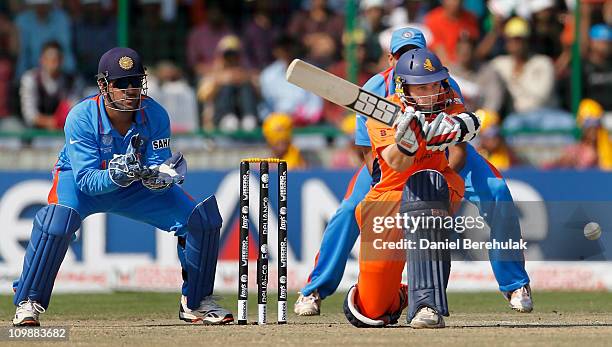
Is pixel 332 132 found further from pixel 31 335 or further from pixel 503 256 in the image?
pixel 31 335

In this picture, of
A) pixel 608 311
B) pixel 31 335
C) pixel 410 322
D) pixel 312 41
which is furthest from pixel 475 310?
pixel 312 41

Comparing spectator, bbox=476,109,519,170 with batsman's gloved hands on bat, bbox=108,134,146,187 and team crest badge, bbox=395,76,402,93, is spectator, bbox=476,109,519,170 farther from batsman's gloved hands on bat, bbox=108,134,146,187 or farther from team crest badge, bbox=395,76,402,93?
batsman's gloved hands on bat, bbox=108,134,146,187

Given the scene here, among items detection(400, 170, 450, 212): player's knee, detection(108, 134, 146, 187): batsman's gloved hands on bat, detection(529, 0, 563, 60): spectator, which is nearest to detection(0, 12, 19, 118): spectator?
detection(529, 0, 563, 60): spectator

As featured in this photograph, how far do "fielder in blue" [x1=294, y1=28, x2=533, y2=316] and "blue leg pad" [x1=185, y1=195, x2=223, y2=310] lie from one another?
113 cm

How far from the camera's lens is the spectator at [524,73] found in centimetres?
1478

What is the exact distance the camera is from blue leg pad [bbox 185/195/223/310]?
9148 millimetres

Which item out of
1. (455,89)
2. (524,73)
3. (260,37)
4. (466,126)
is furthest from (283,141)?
(466,126)

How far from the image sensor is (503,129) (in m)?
14.5

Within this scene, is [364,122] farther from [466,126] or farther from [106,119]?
[106,119]

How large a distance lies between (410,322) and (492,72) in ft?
21.8

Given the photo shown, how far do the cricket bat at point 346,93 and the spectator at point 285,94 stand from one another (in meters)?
6.89

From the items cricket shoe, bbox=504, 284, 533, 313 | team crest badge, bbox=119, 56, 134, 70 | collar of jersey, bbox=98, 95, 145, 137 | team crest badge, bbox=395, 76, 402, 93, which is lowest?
cricket shoe, bbox=504, 284, 533, 313

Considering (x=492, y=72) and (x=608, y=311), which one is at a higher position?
(x=492, y=72)

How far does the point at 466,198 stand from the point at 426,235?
5.12 feet
